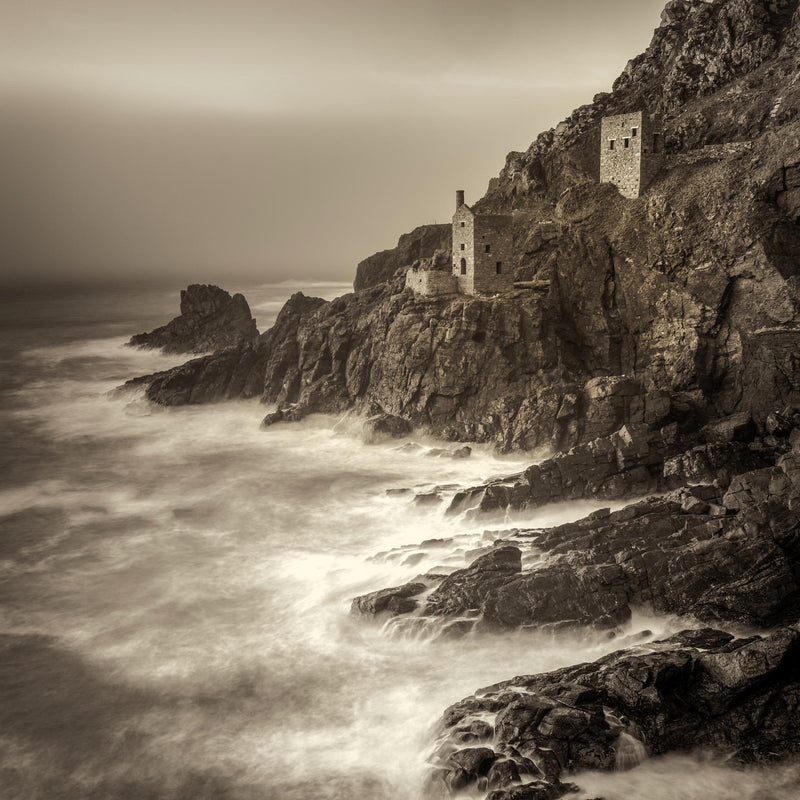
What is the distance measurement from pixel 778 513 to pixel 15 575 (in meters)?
26.8

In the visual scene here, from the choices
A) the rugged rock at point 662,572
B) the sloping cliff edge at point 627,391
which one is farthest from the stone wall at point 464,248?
the rugged rock at point 662,572

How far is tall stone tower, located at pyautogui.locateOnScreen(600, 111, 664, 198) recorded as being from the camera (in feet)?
139

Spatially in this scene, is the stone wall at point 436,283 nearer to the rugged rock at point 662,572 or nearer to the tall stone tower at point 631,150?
the tall stone tower at point 631,150

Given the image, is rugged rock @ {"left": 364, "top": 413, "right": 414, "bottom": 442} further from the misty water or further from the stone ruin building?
the stone ruin building

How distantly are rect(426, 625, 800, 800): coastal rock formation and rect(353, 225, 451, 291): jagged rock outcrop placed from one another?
1658 inches

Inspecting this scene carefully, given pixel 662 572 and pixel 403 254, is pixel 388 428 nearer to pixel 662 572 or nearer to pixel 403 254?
pixel 403 254

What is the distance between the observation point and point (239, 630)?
24062 mm

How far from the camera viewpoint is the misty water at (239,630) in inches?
699

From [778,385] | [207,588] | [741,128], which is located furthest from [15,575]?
[741,128]

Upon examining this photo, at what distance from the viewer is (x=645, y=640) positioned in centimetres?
2105

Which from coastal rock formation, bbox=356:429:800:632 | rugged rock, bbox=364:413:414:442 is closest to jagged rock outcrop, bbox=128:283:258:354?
rugged rock, bbox=364:413:414:442

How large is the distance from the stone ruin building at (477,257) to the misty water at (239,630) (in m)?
10.0

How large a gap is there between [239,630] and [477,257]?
87.5 feet

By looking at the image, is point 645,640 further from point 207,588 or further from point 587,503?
point 207,588
